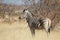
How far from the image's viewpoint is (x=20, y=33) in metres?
2.86

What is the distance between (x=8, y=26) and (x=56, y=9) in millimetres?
656

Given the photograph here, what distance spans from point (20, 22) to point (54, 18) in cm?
44

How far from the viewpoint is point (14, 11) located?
9.21 feet

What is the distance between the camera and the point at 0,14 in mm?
2811

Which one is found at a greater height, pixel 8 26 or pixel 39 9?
pixel 39 9

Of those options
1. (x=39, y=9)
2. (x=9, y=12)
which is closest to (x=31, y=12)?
(x=39, y=9)

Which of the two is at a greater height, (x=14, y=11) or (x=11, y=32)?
(x=14, y=11)

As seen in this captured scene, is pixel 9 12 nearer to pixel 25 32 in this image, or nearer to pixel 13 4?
pixel 13 4

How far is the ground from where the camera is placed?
2824 millimetres

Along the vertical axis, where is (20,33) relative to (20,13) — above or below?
below

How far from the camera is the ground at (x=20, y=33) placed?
111 inches

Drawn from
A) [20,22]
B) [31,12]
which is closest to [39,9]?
[31,12]

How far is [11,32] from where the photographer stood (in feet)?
9.34

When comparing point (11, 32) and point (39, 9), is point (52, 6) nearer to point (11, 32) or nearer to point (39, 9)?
point (39, 9)
